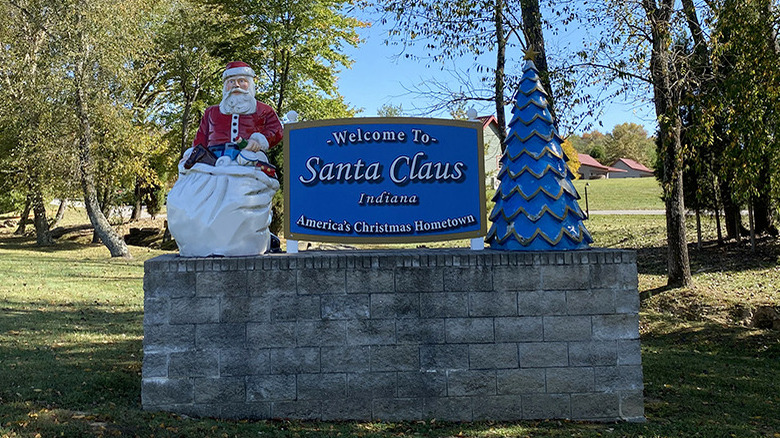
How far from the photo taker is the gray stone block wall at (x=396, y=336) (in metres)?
5.56

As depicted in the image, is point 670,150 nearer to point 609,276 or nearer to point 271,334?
point 609,276

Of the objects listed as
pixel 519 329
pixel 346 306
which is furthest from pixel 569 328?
pixel 346 306

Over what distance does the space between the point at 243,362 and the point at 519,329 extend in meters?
2.63

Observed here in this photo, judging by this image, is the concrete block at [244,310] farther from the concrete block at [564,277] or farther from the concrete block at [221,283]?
the concrete block at [564,277]

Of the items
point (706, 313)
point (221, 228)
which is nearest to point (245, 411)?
point (221, 228)

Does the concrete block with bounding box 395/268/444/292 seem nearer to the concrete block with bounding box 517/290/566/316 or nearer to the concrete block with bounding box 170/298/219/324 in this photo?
the concrete block with bounding box 517/290/566/316

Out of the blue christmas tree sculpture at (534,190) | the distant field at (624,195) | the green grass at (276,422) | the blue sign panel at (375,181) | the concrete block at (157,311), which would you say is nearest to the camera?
the green grass at (276,422)

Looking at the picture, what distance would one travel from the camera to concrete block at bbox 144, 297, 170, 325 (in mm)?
5496

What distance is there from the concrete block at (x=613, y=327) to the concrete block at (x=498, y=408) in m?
1.01

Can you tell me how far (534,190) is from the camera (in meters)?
6.17

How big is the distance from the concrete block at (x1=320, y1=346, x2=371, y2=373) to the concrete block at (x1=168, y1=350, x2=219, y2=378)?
1.00 m

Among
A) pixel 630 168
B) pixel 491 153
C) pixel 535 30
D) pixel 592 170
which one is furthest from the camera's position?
pixel 630 168

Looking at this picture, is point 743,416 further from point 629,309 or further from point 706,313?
point 706,313

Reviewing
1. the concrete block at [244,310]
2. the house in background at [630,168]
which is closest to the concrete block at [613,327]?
the concrete block at [244,310]
